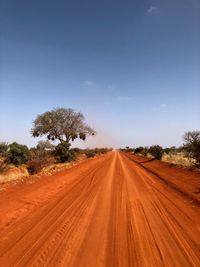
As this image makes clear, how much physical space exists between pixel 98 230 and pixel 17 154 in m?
23.4

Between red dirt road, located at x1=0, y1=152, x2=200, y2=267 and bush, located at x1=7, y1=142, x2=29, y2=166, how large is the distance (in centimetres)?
1762

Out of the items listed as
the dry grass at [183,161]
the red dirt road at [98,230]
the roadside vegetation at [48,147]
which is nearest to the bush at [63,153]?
the roadside vegetation at [48,147]

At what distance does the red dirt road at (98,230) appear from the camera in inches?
186

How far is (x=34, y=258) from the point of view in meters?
4.70

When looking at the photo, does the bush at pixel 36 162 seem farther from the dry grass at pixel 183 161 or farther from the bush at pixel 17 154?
the dry grass at pixel 183 161

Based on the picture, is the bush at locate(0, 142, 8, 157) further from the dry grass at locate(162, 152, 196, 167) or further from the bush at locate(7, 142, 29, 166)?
the dry grass at locate(162, 152, 196, 167)

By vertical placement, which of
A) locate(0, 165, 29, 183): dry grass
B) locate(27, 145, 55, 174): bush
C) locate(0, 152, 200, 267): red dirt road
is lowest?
locate(0, 152, 200, 267): red dirt road

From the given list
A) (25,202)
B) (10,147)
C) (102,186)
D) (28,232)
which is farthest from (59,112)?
(28,232)

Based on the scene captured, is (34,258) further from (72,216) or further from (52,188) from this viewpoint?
(52,188)

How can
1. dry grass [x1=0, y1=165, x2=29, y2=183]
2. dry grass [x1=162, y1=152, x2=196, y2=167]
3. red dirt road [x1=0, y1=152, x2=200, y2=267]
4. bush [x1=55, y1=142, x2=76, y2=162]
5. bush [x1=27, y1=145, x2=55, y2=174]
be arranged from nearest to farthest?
red dirt road [x1=0, y1=152, x2=200, y2=267]
dry grass [x1=0, y1=165, x2=29, y2=183]
bush [x1=27, y1=145, x2=55, y2=174]
dry grass [x1=162, y1=152, x2=196, y2=167]
bush [x1=55, y1=142, x2=76, y2=162]

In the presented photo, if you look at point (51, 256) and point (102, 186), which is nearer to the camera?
point (51, 256)

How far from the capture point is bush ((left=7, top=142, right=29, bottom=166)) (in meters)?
27.4

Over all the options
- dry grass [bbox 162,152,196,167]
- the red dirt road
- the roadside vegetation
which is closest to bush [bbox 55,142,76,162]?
the roadside vegetation

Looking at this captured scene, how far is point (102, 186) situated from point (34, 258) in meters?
8.24
